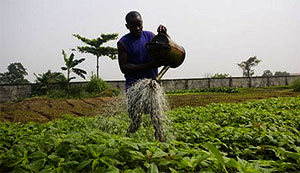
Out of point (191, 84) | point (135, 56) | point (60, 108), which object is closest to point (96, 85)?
point (60, 108)

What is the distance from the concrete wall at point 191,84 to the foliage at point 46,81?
1.39 feet

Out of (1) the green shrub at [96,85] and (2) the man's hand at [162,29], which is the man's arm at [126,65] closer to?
(2) the man's hand at [162,29]

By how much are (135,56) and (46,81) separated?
1587 cm

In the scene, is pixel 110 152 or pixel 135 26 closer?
pixel 110 152

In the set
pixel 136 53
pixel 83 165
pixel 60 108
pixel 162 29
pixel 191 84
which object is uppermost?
pixel 162 29

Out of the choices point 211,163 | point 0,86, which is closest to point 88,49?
point 0,86

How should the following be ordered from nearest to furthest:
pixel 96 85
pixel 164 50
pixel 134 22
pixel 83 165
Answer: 1. pixel 83 165
2. pixel 164 50
3. pixel 134 22
4. pixel 96 85

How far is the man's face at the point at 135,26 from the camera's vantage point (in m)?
2.44

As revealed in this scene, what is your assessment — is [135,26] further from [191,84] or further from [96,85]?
[191,84]

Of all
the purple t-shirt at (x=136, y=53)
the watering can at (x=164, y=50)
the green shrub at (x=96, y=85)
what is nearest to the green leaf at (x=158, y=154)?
the watering can at (x=164, y=50)

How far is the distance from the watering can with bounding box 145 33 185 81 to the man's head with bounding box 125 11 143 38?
0.31 metres

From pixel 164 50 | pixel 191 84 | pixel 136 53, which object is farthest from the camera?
pixel 191 84

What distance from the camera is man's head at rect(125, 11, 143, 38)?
95.9 inches

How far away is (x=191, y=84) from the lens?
20.8 meters
